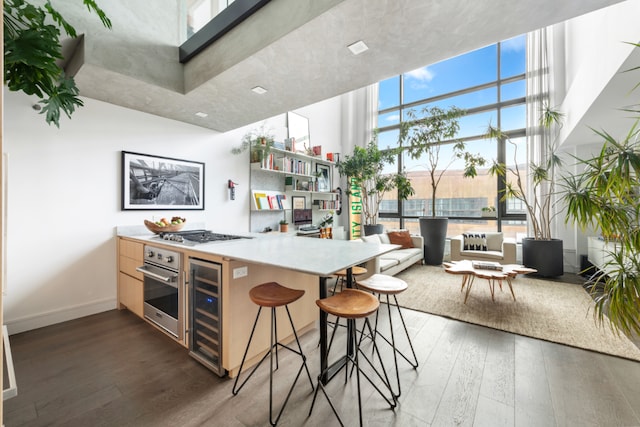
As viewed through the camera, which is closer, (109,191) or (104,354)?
(104,354)

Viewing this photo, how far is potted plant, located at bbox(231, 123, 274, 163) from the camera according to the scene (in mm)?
4367

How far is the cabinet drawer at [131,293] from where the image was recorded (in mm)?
2712

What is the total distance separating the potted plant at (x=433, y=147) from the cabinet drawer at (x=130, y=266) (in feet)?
15.5

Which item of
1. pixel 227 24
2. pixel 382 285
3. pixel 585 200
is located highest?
pixel 227 24

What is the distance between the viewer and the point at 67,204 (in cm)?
283

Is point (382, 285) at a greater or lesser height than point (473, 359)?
greater

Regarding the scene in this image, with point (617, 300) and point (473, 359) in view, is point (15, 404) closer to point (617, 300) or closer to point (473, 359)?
point (473, 359)

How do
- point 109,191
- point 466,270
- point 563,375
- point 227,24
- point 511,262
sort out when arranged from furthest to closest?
point 511,262 → point 466,270 → point 109,191 → point 227,24 → point 563,375

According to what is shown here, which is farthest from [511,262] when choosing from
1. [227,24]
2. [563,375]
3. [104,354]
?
[104,354]

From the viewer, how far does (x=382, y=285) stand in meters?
1.95

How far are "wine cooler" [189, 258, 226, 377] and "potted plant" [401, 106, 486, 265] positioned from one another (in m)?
4.43

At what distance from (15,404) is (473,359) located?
313cm

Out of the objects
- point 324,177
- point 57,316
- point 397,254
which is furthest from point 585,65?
point 57,316

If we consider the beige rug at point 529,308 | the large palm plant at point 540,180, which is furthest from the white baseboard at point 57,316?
the large palm plant at point 540,180
